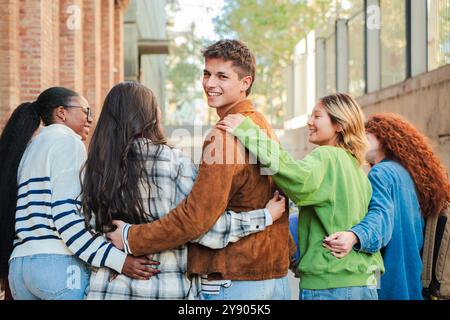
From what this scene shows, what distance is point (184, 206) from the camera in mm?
3287

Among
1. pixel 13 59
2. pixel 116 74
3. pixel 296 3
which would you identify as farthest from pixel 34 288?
pixel 296 3

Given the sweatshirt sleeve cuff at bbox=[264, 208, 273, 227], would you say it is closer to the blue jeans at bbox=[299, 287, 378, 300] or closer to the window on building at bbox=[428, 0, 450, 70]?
the blue jeans at bbox=[299, 287, 378, 300]

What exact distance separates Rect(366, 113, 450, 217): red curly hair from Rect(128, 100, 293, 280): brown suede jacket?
1.06 meters

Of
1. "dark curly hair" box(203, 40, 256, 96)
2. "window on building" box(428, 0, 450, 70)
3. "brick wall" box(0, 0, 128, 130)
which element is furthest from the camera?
"window on building" box(428, 0, 450, 70)

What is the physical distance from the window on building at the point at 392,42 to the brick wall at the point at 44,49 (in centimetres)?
524

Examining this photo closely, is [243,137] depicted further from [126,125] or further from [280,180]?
[126,125]

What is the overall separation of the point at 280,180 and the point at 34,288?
53.5 inches

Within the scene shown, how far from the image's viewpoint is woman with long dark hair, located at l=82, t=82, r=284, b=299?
133 inches

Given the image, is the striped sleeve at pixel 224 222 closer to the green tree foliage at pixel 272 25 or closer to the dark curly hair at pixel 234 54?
the dark curly hair at pixel 234 54

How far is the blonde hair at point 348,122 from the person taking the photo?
382cm

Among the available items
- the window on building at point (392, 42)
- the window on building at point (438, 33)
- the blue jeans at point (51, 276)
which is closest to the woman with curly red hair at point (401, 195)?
the blue jeans at point (51, 276)

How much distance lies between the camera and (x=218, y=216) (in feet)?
10.8

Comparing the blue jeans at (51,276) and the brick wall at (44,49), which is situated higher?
the brick wall at (44,49)

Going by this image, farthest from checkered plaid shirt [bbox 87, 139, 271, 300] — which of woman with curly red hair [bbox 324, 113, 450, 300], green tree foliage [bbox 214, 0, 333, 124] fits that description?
green tree foliage [bbox 214, 0, 333, 124]
